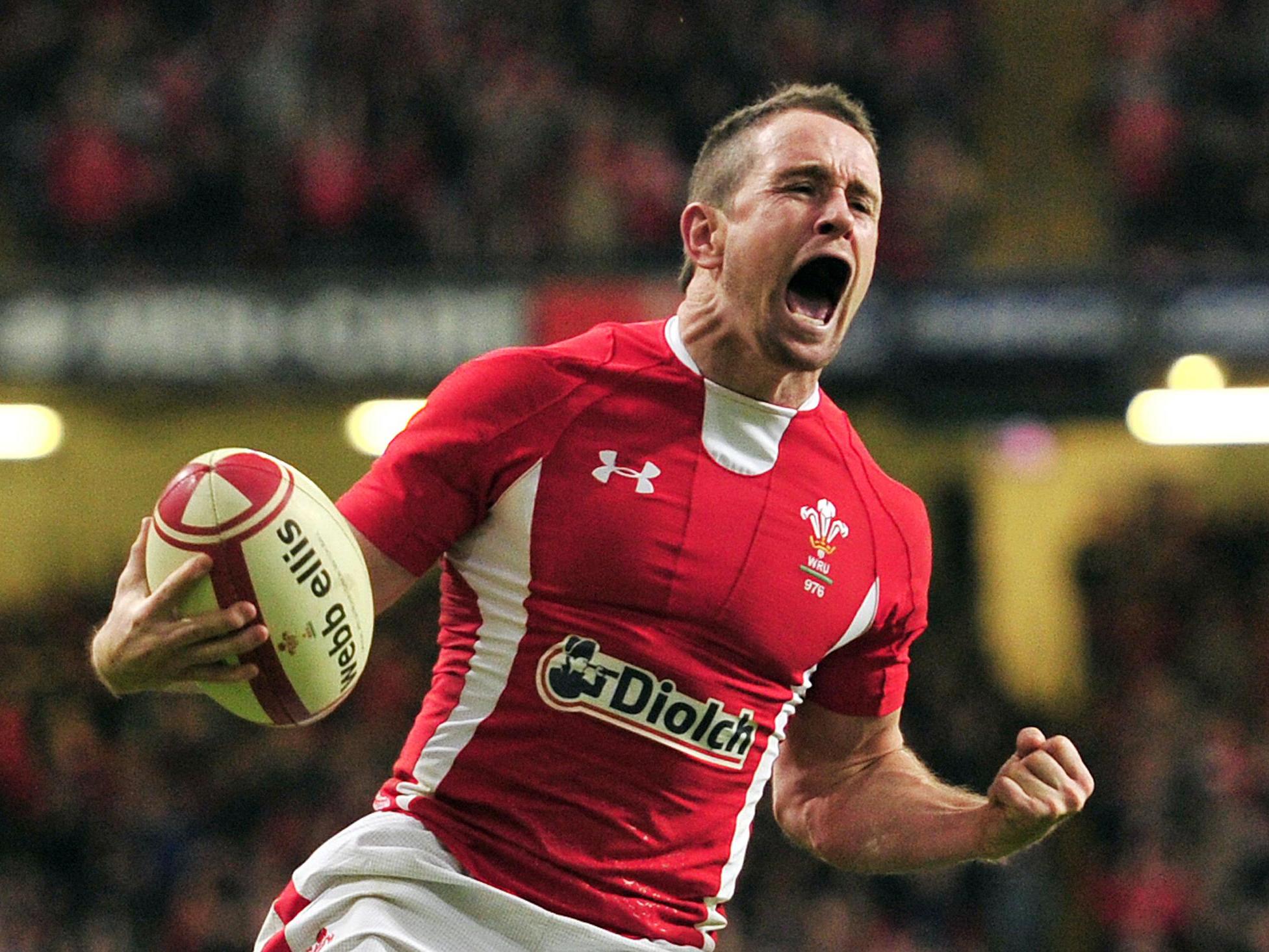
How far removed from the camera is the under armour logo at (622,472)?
3445mm

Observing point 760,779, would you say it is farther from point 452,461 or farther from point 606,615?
point 452,461

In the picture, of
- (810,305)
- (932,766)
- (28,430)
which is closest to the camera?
(810,305)

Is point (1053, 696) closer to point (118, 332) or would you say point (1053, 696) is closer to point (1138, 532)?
point (1138, 532)

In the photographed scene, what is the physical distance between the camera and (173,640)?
2.81 m

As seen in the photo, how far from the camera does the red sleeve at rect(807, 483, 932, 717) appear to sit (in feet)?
12.1

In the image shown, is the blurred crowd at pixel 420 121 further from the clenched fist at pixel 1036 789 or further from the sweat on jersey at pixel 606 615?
the clenched fist at pixel 1036 789

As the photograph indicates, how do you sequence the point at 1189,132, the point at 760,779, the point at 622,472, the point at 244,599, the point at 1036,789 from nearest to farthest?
the point at 244,599, the point at 1036,789, the point at 622,472, the point at 760,779, the point at 1189,132

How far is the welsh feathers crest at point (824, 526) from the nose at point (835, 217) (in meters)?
0.52

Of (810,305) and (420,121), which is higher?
(810,305)

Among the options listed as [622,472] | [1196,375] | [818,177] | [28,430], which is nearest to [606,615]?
[622,472]

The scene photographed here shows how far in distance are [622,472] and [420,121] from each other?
30.1 feet

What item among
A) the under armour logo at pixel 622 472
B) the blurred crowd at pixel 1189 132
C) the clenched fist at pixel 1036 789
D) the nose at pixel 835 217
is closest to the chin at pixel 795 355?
the nose at pixel 835 217

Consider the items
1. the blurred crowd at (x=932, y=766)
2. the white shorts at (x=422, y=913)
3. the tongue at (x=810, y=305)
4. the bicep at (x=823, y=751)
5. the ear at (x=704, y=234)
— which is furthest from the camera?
the blurred crowd at (x=932, y=766)

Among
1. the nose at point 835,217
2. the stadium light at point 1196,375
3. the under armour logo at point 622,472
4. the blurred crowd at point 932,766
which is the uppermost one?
the nose at point 835,217
